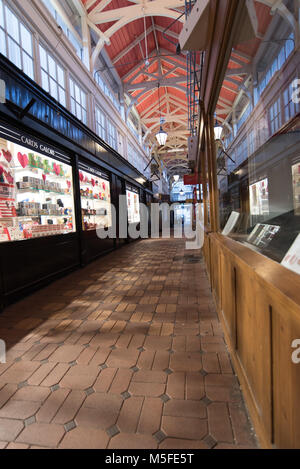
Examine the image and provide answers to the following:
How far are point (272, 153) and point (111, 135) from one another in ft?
31.1

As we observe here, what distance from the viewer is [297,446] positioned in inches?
32.8

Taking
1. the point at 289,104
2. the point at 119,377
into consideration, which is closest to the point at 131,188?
the point at 119,377

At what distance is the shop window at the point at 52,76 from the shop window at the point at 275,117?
5354 millimetres

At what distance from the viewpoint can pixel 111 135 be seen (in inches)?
384

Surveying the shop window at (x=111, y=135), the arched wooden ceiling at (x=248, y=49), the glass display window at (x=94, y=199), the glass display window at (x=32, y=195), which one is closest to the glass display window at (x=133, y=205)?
the shop window at (x=111, y=135)

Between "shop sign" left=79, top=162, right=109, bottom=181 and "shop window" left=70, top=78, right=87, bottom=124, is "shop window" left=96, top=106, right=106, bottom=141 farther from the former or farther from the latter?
"shop sign" left=79, top=162, right=109, bottom=181

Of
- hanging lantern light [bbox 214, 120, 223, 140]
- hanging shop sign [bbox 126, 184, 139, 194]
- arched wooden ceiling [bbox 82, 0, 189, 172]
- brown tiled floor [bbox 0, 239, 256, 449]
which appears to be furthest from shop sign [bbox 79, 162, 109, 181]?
hanging lantern light [bbox 214, 120, 223, 140]

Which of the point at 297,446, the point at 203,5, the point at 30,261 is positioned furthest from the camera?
the point at 30,261

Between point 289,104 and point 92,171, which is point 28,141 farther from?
point 289,104

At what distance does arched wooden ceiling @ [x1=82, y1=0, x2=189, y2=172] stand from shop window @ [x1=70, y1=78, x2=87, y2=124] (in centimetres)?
158

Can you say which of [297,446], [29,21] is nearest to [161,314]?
[297,446]

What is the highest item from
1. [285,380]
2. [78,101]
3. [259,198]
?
[78,101]
